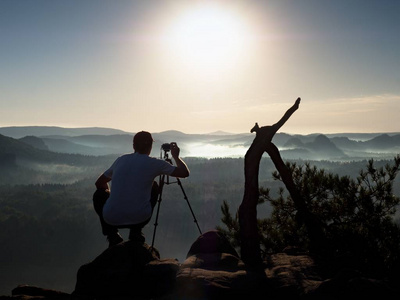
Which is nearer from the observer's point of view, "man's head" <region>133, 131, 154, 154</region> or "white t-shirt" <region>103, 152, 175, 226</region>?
"white t-shirt" <region>103, 152, 175, 226</region>

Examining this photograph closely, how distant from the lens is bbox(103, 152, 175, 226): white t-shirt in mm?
5746

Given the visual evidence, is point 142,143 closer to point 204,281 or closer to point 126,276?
point 126,276

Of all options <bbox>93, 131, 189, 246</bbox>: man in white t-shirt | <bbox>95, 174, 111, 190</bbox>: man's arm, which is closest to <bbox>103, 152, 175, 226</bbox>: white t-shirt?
<bbox>93, 131, 189, 246</bbox>: man in white t-shirt

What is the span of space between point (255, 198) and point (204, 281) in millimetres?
2321

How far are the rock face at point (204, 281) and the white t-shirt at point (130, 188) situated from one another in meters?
0.85

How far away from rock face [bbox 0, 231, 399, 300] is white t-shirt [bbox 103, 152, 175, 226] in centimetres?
85

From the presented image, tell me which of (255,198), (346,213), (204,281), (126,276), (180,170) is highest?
(180,170)

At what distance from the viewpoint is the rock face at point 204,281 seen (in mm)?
4730

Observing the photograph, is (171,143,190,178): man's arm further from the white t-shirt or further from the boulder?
the boulder

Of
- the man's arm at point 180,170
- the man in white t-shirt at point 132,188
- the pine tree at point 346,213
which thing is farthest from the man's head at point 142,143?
the pine tree at point 346,213

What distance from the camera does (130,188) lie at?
575 centimetres

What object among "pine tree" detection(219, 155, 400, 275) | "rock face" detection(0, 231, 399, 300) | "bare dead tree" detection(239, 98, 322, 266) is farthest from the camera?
"pine tree" detection(219, 155, 400, 275)

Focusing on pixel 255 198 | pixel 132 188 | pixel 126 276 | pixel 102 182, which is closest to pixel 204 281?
pixel 126 276

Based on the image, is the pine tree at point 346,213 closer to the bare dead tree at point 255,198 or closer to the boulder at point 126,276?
the bare dead tree at point 255,198
